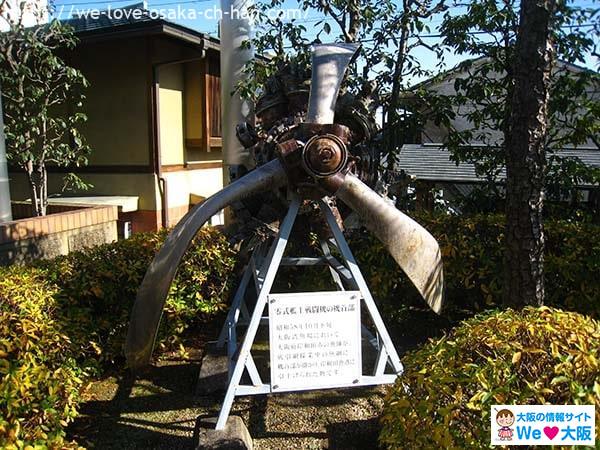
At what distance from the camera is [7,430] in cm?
263

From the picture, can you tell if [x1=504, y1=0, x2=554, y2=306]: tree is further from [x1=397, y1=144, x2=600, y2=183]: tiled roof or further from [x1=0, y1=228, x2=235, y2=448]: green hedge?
[x1=397, y1=144, x2=600, y2=183]: tiled roof

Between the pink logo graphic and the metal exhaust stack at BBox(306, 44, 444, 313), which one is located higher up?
the metal exhaust stack at BBox(306, 44, 444, 313)

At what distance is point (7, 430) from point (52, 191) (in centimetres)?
815

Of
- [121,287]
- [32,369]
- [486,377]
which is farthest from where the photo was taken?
[121,287]

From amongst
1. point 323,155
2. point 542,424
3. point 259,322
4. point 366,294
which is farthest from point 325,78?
point 542,424

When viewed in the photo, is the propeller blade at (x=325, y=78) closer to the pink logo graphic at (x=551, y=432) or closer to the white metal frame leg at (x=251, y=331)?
the white metal frame leg at (x=251, y=331)

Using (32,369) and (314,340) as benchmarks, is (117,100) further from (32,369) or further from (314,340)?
(314,340)

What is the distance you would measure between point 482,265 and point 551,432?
3401 millimetres

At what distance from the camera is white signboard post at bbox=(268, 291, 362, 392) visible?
3.44m

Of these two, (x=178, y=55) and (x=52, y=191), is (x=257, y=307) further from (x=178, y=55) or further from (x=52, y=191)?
(x=52, y=191)

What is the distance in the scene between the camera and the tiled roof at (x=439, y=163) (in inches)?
316

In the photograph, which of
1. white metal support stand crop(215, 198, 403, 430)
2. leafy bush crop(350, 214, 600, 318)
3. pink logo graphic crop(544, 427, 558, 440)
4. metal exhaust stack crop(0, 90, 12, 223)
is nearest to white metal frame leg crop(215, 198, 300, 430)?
white metal support stand crop(215, 198, 403, 430)

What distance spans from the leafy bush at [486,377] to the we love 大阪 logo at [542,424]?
0.13ft

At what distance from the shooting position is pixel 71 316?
414 cm
